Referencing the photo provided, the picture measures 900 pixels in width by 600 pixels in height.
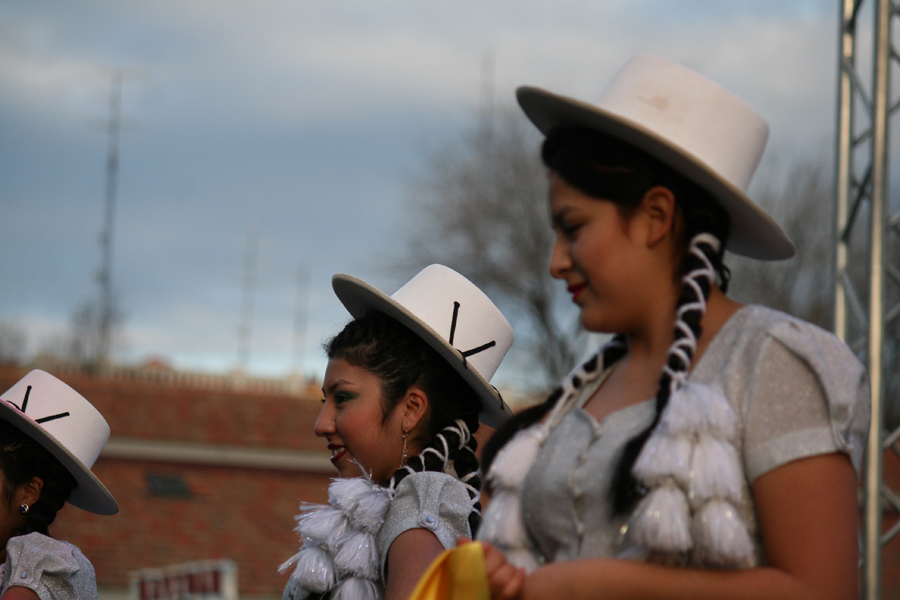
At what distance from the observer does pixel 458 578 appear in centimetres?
141

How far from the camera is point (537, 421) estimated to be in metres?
1.63

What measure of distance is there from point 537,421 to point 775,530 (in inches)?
19.2

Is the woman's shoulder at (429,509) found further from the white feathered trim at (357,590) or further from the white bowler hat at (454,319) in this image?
the white bowler hat at (454,319)

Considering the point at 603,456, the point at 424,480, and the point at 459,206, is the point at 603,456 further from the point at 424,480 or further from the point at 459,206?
the point at 459,206

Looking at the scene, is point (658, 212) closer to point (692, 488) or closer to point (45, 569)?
point (692, 488)

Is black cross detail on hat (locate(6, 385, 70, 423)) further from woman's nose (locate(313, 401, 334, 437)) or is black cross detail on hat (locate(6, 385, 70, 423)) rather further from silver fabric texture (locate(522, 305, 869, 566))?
silver fabric texture (locate(522, 305, 869, 566))

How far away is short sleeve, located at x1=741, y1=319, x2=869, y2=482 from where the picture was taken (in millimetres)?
1275

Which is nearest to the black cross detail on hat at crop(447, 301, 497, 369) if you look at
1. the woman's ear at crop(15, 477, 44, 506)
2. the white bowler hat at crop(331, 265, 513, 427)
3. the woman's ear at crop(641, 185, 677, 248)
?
the white bowler hat at crop(331, 265, 513, 427)

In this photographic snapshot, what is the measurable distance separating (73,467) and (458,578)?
7.43ft

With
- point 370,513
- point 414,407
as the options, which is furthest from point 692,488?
point 414,407

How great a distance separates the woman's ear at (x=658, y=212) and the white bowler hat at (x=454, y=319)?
1253 mm

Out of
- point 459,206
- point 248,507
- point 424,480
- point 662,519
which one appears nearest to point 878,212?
point 424,480

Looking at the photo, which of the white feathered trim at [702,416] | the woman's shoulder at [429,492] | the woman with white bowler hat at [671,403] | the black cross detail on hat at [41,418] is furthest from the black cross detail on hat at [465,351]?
the black cross detail on hat at [41,418]

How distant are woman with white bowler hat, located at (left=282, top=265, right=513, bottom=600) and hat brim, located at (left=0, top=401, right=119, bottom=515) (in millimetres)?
973
